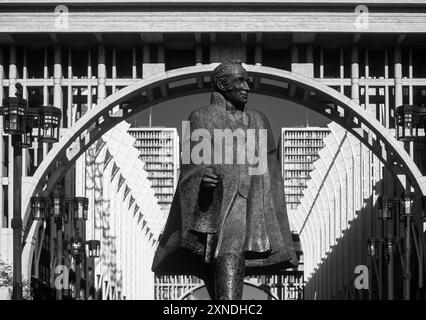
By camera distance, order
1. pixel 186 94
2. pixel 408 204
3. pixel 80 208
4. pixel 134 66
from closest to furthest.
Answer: pixel 408 204 → pixel 80 208 → pixel 134 66 → pixel 186 94

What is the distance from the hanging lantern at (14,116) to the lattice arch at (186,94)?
63.1ft

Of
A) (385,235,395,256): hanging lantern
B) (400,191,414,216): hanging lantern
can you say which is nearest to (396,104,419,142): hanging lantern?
(400,191,414,216): hanging lantern

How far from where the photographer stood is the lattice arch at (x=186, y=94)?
48.3m

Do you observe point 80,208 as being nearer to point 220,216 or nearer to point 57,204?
point 57,204

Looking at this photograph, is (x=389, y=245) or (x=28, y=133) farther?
(x=389, y=245)

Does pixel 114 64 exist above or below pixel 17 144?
above

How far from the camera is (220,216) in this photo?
616 inches

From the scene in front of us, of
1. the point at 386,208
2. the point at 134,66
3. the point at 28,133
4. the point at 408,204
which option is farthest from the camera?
the point at 134,66

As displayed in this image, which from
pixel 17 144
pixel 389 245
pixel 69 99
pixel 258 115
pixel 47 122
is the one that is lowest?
pixel 389 245

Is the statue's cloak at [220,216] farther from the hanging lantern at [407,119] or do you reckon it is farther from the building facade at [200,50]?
the building facade at [200,50]

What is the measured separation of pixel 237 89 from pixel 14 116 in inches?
511

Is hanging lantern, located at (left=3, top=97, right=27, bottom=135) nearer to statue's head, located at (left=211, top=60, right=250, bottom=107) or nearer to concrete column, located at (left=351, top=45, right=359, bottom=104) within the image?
statue's head, located at (left=211, top=60, right=250, bottom=107)

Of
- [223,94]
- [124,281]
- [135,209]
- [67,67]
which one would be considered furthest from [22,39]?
[135,209]

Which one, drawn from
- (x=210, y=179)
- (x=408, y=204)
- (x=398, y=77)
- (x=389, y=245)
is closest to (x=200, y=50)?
(x=398, y=77)
